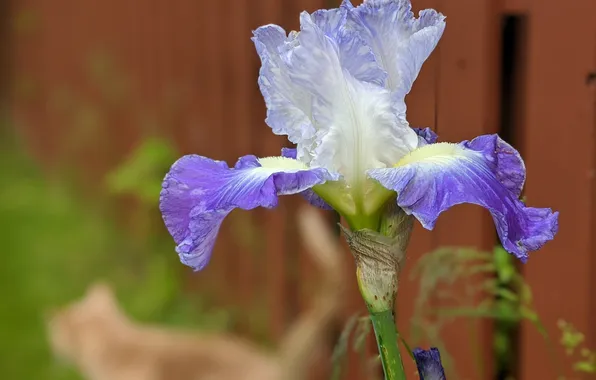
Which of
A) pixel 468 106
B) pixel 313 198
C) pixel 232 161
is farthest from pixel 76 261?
pixel 313 198

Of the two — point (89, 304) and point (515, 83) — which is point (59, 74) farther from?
point (515, 83)

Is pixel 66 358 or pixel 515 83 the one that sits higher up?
pixel 515 83

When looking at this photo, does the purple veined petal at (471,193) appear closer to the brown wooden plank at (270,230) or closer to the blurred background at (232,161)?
→ the blurred background at (232,161)

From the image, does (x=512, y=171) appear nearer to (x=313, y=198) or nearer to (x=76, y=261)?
(x=313, y=198)

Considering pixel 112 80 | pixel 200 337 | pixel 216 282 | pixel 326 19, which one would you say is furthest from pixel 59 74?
pixel 326 19

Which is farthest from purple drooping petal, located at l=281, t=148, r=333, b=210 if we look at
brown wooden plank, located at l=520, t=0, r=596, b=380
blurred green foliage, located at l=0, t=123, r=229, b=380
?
blurred green foliage, located at l=0, t=123, r=229, b=380

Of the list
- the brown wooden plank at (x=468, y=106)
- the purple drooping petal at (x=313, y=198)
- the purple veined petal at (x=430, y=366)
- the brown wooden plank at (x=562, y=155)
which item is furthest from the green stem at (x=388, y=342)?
the brown wooden plank at (x=562, y=155)

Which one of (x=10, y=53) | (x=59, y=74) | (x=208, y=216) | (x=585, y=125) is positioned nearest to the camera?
(x=208, y=216)
